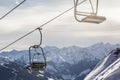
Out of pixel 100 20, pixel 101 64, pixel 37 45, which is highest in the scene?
pixel 100 20

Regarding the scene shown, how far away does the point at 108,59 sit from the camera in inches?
864

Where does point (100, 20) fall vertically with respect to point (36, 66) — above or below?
above

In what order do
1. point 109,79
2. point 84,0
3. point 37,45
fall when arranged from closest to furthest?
point 84,0
point 109,79
point 37,45

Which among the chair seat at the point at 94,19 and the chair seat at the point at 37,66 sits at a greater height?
the chair seat at the point at 94,19

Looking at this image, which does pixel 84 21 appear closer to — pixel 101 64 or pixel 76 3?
pixel 76 3

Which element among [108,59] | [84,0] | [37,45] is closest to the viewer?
[84,0]

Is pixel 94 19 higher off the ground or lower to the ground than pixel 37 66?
higher

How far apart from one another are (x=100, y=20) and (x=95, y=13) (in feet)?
1.50

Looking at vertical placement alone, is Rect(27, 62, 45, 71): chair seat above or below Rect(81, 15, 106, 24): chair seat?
below

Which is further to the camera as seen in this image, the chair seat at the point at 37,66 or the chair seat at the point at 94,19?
the chair seat at the point at 37,66

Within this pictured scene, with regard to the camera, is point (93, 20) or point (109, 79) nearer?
point (93, 20)

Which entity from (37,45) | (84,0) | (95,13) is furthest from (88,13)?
(37,45)

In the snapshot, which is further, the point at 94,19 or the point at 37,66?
the point at 37,66

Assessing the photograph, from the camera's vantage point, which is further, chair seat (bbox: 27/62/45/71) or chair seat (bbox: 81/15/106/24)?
chair seat (bbox: 27/62/45/71)
